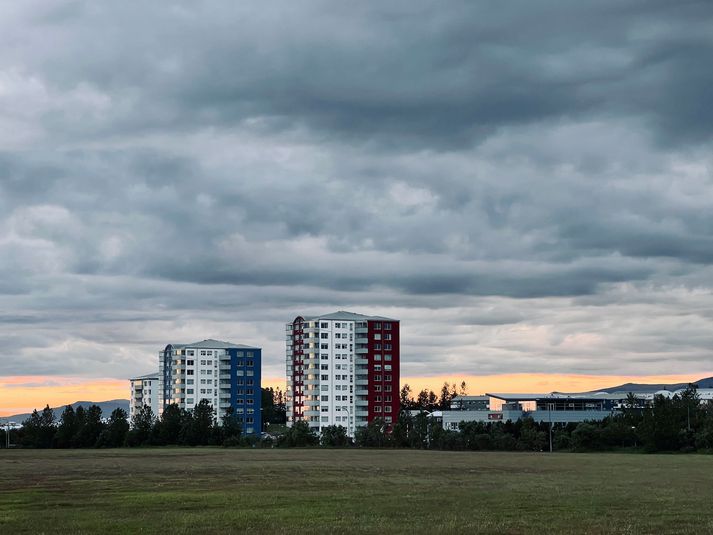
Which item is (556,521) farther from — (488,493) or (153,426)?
(153,426)

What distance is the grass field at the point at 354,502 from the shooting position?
3766cm

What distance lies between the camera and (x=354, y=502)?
48469 millimetres

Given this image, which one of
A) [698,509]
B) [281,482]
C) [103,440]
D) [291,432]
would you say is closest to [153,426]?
[103,440]

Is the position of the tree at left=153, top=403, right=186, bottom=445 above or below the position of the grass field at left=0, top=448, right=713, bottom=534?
below

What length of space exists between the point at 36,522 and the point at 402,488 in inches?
1010

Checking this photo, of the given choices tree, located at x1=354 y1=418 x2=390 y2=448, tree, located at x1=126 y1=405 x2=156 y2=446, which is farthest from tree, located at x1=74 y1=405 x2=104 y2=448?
tree, located at x1=354 y1=418 x2=390 y2=448

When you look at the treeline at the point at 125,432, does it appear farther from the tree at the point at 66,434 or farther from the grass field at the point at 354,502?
the grass field at the point at 354,502

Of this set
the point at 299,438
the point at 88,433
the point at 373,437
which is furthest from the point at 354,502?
the point at 88,433

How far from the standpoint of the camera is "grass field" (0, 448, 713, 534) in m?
37.7

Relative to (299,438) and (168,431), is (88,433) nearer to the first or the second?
(168,431)

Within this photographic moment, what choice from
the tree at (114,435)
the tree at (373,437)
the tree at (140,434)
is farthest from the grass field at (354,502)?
the tree at (114,435)

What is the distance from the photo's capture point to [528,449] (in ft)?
544

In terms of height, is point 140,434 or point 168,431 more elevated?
point 168,431

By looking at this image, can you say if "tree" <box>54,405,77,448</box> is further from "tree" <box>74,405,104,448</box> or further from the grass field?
the grass field
